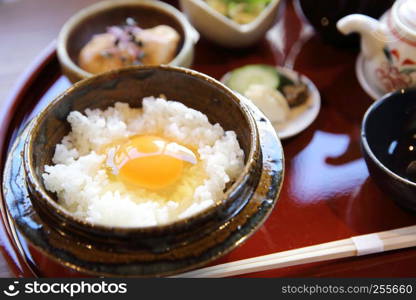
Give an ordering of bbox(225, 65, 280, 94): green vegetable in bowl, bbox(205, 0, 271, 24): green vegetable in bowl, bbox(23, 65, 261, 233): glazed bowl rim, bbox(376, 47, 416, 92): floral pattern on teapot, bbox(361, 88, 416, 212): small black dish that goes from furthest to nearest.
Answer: bbox(205, 0, 271, 24): green vegetable in bowl, bbox(225, 65, 280, 94): green vegetable in bowl, bbox(376, 47, 416, 92): floral pattern on teapot, bbox(361, 88, 416, 212): small black dish, bbox(23, 65, 261, 233): glazed bowl rim

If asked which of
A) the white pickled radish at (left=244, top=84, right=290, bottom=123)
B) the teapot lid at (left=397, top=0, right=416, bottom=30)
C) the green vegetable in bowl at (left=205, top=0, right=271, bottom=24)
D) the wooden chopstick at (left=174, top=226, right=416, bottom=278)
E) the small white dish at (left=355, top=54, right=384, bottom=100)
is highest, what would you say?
the teapot lid at (left=397, top=0, right=416, bottom=30)

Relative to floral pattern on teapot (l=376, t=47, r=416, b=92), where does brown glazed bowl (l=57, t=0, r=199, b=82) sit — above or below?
above

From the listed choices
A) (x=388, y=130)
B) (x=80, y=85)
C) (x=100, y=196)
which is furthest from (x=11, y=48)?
(x=388, y=130)

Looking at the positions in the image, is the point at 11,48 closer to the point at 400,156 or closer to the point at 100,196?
the point at 100,196

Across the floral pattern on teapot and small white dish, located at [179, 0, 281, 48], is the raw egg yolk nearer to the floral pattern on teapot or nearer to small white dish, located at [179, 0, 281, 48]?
small white dish, located at [179, 0, 281, 48]

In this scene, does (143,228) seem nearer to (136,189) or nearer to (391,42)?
(136,189)

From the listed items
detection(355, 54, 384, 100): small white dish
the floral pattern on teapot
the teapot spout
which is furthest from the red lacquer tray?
the teapot spout
